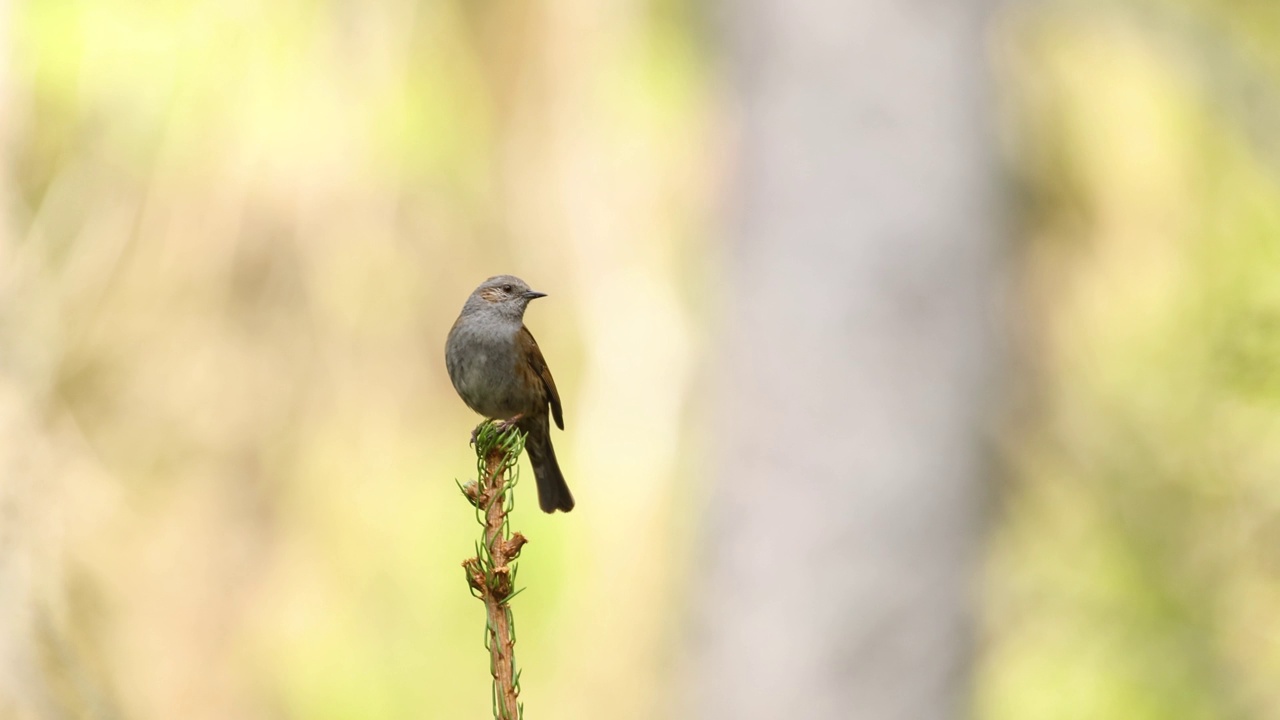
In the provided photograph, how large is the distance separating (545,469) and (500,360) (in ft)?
1.87

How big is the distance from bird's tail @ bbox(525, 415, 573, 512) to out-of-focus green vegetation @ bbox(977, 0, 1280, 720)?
1.66 meters

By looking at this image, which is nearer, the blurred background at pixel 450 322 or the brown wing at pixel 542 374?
the brown wing at pixel 542 374

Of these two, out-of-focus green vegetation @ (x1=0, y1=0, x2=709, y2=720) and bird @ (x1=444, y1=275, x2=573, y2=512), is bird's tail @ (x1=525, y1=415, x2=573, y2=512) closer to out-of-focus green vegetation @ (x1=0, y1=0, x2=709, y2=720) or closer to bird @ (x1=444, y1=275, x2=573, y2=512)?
bird @ (x1=444, y1=275, x2=573, y2=512)

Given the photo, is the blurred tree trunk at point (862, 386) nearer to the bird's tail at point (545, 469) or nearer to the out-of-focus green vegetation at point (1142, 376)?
the bird's tail at point (545, 469)

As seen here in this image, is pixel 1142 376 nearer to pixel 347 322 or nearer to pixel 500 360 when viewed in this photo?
pixel 500 360

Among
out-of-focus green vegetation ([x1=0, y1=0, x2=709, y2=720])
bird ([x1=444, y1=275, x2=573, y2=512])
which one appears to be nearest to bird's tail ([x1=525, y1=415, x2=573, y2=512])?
bird ([x1=444, y1=275, x2=573, y2=512])

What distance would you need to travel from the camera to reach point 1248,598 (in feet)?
15.2

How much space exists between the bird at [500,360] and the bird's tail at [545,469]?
0.12m

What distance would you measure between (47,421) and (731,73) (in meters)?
3.10

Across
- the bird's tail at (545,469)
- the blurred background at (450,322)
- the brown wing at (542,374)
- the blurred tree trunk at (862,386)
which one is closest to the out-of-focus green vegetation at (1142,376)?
the blurred background at (450,322)

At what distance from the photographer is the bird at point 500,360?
12.2 ft

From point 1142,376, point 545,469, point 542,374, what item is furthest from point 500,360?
point 1142,376

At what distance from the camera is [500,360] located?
374cm

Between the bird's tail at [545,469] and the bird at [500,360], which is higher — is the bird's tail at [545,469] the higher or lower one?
the lower one
